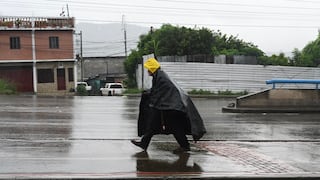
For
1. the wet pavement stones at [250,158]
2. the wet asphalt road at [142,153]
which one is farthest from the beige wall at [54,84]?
the wet pavement stones at [250,158]

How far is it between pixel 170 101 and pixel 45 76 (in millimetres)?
44331

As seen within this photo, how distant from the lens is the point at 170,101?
29.2ft

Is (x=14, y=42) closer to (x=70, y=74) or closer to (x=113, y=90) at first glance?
(x=70, y=74)

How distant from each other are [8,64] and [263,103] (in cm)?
3508

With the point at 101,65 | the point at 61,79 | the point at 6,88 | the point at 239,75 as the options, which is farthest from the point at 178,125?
the point at 101,65

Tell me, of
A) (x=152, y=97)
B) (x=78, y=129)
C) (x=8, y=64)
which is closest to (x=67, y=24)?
(x=8, y=64)

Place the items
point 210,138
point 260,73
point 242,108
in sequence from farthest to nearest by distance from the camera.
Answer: point 260,73 → point 242,108 → point 210,138

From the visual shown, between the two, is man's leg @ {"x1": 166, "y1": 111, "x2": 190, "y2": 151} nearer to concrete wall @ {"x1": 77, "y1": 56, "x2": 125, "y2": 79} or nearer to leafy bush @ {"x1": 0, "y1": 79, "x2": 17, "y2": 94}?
leafy bush @ {"x1": 0, "y1": 79, "x2": 17, "y2": 94}

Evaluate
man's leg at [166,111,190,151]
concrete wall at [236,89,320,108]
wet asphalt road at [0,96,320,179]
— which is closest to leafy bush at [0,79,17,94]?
concrete wall at [236,89,320,108]

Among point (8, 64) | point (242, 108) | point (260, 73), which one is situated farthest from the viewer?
point (8, 64)

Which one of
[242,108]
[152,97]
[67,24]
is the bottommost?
[242,108]

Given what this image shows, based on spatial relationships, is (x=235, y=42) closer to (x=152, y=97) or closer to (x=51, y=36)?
(x=51, y=36)

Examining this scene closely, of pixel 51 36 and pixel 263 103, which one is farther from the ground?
pixel 51 36

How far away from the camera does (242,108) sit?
20875mm
